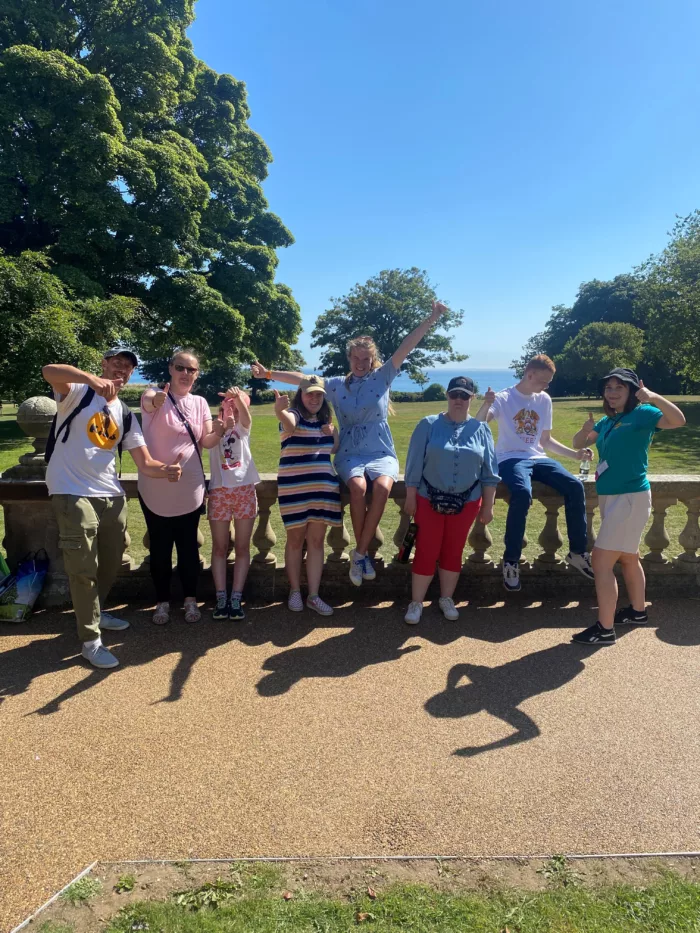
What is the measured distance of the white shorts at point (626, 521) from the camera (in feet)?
12.3

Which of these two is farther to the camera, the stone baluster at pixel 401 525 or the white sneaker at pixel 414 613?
the stone baluster at pixel 401 525

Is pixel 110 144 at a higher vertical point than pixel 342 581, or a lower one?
higher

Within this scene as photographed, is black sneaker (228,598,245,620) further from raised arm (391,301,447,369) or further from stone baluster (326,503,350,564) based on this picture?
raised arm (391,301,447,369)

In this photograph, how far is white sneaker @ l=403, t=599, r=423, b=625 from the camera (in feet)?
13.4

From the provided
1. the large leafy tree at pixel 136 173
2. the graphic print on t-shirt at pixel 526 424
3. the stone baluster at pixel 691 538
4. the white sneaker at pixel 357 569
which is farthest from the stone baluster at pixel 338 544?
the large leafy tree at pixel 136 173

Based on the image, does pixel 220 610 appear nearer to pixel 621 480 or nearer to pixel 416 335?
pixel 416 335

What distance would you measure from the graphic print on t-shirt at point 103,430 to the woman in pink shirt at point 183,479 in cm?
28

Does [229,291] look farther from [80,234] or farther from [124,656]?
[124,656]

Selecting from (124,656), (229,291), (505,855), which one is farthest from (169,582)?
(229,291)

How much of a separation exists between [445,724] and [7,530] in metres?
3.69

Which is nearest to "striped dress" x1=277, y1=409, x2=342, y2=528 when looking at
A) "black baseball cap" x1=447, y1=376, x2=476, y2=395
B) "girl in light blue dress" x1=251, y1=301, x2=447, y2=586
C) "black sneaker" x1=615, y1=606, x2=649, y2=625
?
"girl in light blue dress" x1=251, y1=301, x2=447, y2=586

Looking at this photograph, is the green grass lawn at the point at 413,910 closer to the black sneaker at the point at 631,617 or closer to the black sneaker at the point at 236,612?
the black sneaker at the point at 236,612

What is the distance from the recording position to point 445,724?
3016 mm

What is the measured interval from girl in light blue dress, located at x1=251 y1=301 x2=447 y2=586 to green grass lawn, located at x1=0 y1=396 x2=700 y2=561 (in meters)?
2.88
